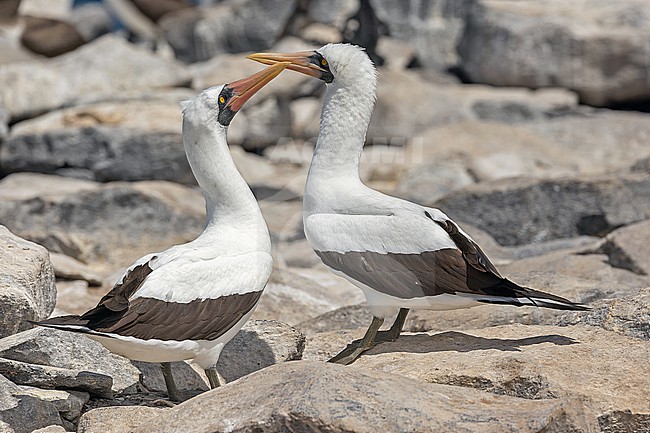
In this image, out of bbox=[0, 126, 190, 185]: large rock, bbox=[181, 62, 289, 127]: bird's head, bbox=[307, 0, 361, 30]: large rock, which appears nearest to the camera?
bbox=[181, 62, 289, 127]: bird's head

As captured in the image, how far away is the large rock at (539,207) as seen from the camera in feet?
36.6

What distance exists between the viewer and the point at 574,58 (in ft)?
66.6

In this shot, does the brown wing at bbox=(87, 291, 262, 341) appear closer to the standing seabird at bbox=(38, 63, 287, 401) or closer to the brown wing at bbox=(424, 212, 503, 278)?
the standing seabird at bbox=(38, 63, 287, 401)

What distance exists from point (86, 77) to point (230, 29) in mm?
6347

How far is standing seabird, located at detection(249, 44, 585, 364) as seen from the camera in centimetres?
573

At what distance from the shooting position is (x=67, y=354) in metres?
5.70

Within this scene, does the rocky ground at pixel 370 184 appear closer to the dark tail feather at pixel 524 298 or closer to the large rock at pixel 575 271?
the large rock at pixel 575 271

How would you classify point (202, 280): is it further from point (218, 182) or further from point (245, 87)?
point (245, 87)

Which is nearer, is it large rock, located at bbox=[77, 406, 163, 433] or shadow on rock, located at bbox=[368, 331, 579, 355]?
large rock, located at bbox=[77, 406, 163, 433]

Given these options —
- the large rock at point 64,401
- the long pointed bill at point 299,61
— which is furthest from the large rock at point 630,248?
the large rock at point 64,401

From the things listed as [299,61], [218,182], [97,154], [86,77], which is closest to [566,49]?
[86,77]

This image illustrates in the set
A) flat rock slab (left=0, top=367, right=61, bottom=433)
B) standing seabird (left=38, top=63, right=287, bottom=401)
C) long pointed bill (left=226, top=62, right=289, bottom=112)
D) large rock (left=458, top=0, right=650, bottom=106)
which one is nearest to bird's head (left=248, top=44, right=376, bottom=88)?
long pointed bill (left=226, top=62, right=289, bottom=112)

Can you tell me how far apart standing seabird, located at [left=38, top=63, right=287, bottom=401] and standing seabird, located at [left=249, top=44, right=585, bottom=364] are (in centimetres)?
42

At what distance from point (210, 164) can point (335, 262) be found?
908 mm
